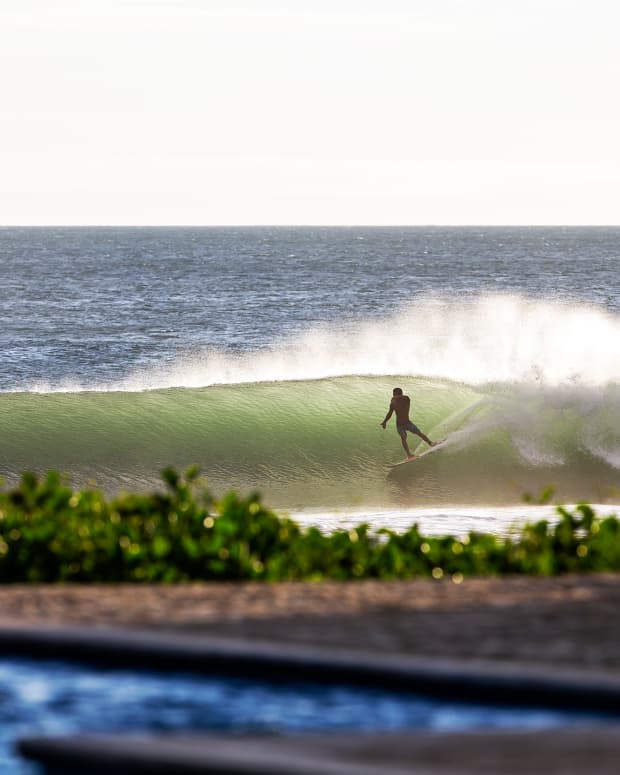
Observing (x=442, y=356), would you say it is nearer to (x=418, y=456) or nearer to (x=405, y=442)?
(x=405, y=442)

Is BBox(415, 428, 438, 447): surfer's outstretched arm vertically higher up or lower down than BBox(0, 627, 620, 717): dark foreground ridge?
lower down

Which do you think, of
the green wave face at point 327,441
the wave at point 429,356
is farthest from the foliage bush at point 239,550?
the wave at point 429,356

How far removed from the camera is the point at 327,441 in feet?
71.3

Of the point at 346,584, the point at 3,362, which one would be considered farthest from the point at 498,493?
the point at 3,362

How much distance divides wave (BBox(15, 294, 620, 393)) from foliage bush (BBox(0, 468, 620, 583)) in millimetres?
16472

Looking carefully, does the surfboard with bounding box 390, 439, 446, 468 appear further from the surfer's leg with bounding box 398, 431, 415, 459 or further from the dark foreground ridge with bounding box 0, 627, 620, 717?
the dark foreground ridge with bounding box 0, 627, 620, 717

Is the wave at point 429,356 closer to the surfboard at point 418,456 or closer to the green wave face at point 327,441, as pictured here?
the green wave face at point 327,441

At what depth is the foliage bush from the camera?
717 cm

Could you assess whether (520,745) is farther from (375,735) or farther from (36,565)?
(36,565)

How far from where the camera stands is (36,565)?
23.9ft

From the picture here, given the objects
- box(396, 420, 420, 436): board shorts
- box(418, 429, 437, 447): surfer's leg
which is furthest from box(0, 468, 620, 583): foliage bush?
box(396, 420, 420, 436): board shorts

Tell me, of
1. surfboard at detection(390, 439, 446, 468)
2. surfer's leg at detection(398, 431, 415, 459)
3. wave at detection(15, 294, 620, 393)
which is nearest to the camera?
surfboard at detection(390, 439, 446, 468)

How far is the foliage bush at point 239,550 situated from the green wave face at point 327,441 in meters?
10.4

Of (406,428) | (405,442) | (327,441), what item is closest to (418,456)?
(405,442)
